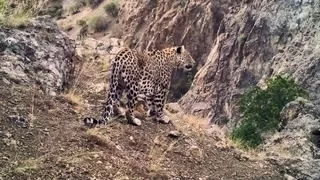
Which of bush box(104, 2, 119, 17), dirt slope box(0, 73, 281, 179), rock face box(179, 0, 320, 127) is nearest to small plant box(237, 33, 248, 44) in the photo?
rock face box(179, 0, 320, 127)

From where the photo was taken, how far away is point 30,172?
862cm

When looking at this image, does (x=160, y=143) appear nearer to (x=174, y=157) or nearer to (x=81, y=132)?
(x=174, y=157)

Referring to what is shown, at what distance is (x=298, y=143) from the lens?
40.2 ft

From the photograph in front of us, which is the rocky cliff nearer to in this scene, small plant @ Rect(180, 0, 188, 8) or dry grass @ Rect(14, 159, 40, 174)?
small plant @ Rect(180, 0, 188, 8)

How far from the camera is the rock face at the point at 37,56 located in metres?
11.8

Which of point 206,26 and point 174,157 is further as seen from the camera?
point 206,26

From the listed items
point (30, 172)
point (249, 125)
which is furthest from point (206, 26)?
point (30, 172)

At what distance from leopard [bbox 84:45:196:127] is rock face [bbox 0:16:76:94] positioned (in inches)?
45.7

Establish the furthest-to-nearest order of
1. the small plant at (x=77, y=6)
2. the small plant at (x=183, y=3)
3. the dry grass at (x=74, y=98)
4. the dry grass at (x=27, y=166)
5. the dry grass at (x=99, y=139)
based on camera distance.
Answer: the small plant at (x=77, y=6) < the small plant at (x=183, y=3) < the dry grass at (x=74, y=98) < the dry grass at (x=99, y=139) < the dry grass at (x=27, y=166)

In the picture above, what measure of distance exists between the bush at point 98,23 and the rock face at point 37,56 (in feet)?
89.5

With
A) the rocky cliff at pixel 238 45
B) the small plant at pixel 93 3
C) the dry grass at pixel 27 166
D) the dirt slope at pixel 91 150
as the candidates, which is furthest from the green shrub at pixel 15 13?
the small plant at pixel 93 3

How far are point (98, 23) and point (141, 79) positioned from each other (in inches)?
1177

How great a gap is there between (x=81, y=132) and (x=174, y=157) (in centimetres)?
160

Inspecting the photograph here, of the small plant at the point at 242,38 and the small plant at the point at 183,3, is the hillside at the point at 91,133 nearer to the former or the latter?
the small plant at the point at 242,38
